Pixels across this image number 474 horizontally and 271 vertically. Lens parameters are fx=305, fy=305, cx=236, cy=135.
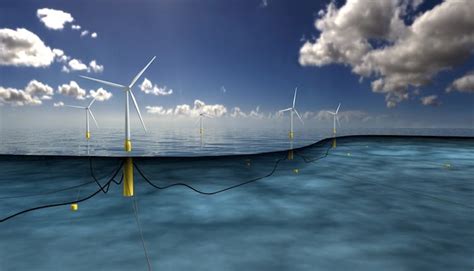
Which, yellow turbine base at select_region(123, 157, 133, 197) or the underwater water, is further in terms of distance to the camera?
yellow turbine base at select_region(123, 157, 133, 197)

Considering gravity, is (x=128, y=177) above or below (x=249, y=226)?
above

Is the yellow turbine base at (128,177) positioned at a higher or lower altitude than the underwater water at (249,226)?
higher

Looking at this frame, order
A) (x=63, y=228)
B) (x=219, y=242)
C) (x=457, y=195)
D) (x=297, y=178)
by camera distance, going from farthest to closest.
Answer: (x=297, y=178) < (x=457, y=195) < (x=63, y=228) < (x=219, y=242)

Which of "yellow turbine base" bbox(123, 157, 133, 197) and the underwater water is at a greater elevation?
"yellow turbine base" bbox(123, 157, 133, 197)

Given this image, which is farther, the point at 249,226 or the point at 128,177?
the point at 128,177

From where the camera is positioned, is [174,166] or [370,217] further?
[174,166]

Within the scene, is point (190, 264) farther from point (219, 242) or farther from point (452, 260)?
point (452, 260)

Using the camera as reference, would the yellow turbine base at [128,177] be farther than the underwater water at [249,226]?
Yes

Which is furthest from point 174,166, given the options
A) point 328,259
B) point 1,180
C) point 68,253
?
point 328,259
